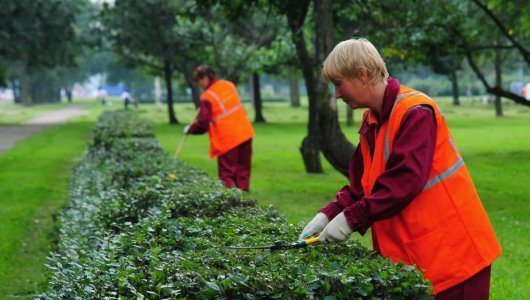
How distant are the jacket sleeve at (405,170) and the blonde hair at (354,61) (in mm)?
214

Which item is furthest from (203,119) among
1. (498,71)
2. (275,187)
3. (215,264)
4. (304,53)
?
(498,71)

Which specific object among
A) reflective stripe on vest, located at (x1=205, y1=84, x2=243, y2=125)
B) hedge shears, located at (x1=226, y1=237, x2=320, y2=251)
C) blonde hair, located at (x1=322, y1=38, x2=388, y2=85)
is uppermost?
blonde hair, located at (x1=322, y1=38, x2=388, y2=85)

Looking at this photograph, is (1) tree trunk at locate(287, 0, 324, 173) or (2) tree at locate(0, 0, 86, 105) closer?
(1) tree trunk at locate(287, 0, 324, 173)

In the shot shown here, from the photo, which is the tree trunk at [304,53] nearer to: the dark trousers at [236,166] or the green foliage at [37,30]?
the dark trousers at [236,166]

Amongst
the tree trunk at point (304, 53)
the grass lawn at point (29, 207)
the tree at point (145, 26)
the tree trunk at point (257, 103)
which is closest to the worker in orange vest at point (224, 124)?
the grass lawn at point (29, 207)

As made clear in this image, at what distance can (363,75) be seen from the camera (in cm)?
335

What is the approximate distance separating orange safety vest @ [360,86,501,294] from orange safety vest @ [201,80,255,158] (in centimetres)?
694

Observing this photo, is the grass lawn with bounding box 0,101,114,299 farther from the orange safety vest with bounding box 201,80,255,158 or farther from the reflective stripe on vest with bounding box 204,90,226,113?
the reflective stripe on vest with bounding box 204,90,226,113

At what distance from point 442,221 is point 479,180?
39.8 ft

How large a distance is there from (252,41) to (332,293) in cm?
3619

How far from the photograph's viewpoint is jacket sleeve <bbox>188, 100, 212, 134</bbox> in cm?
1019

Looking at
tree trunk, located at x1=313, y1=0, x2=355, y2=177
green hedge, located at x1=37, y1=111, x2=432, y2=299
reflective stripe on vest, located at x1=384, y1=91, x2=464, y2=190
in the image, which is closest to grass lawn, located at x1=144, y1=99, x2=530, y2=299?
tree trunk, located at x1=313, y1=0, x2=355, y2=177

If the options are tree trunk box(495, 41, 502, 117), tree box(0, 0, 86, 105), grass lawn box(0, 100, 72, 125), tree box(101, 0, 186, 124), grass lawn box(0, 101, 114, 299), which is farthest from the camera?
grass lawn box(0, 100, 72, 125)

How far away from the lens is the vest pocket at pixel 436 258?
11.0ft
